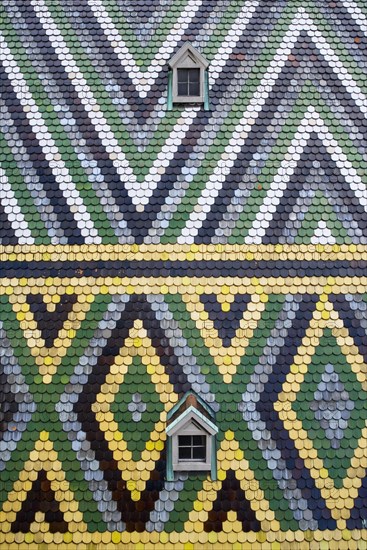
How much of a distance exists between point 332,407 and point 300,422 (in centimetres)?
59

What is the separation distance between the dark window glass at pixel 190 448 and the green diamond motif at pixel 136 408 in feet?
1.73

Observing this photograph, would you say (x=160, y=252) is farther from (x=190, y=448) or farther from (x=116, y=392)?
(x=190, y=448)

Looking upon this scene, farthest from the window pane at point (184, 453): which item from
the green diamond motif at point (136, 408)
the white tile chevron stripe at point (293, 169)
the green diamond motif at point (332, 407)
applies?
the white tile chevron stripe at point (293, 169)

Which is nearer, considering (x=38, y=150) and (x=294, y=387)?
(x=294, y=387)

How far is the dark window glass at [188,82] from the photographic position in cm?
1105

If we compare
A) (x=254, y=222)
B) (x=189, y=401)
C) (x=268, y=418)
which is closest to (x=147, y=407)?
(x=189, y=401)

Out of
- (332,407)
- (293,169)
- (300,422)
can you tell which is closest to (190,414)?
(300,422)

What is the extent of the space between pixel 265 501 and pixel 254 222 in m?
4.61

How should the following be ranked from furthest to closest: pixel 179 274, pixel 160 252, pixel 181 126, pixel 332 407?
1. pixel 181 126
2. pixel 160 252
3. pixel 179 274
4. pixel 332 407

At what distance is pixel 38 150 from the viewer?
10.6m

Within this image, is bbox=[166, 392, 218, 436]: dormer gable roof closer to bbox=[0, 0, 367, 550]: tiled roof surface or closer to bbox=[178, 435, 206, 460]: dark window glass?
bbox=[0, 0, 367, 550]: tiled roof surface

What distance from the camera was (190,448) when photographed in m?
9.05

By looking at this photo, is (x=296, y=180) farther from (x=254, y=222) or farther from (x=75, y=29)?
(x=75, y=29)

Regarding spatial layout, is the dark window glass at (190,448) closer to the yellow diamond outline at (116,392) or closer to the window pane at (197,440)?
the window pane at (197,440)
